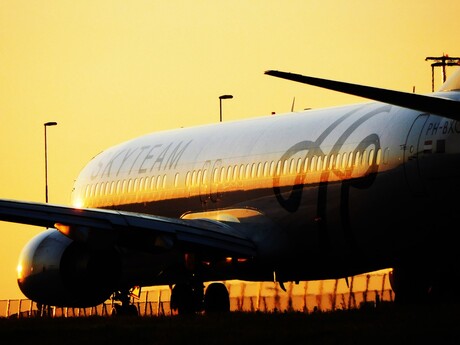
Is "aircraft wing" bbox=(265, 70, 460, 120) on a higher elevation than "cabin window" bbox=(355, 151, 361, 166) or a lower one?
higher

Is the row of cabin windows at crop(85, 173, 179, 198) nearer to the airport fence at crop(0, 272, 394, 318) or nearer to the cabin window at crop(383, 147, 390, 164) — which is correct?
the airport fence at crop(0, 272, 394, 318)

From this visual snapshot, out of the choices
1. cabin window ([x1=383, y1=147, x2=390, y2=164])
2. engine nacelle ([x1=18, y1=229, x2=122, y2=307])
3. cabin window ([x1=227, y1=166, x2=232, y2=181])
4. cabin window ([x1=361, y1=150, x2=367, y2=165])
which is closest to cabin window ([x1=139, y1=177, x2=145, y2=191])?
cabin window ([x1=227, y1=166, x2=232, y2=181])

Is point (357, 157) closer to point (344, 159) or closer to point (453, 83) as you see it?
point (344, 159)

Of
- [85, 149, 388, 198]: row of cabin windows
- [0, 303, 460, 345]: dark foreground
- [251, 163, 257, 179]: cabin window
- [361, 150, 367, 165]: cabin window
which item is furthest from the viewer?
[251, 163, 257, 179]: cabin window

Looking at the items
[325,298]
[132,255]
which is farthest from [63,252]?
[325,298]

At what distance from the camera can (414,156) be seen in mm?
29688

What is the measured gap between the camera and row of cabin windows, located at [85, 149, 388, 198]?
31.7 metres

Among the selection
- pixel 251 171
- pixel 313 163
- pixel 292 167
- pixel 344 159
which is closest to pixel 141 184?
pixel 251 171

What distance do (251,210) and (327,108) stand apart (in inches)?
119

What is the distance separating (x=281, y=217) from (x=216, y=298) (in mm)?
5697

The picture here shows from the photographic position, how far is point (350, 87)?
24.2 m

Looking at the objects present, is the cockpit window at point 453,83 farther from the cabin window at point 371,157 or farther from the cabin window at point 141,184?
the cabin window at point 141,184

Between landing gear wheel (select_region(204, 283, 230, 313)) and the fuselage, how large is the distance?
232 centimetres

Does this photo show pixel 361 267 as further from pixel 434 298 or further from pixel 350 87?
pixel 350 87
